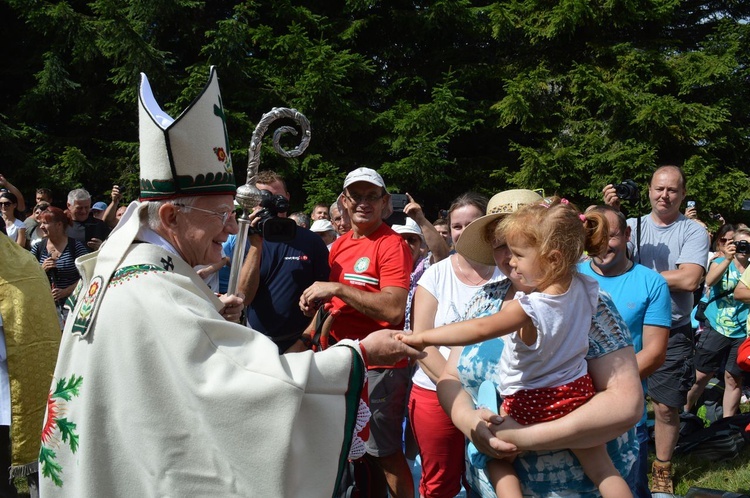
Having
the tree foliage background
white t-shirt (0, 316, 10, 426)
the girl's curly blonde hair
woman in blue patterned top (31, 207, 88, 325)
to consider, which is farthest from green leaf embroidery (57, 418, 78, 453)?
the tree foliage background

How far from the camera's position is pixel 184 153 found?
2.34 meters

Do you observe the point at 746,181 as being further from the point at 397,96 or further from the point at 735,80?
the point at 397,96

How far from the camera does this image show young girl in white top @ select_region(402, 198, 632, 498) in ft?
7.43

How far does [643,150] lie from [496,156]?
324 cm

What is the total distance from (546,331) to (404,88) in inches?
547

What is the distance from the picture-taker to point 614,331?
2.45 meters

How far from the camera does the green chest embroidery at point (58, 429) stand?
6.77 feet

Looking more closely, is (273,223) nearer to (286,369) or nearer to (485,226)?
(485,226)

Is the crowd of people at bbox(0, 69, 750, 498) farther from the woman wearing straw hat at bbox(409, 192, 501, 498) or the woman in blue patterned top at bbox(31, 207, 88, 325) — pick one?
the woman in blue patterned top at bbox(31, 207, 88, 325)

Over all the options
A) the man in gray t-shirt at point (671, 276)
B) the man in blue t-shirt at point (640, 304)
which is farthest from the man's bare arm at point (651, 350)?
the man in gray t-shirt at point (671, 276)

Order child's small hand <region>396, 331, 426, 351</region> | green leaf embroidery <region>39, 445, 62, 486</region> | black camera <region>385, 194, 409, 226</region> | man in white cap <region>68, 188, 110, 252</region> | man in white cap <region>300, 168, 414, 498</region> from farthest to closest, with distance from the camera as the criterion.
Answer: man in white cap <region>68, 188, 110, 252</region> < black camera <region>385, 194, 409, 226</region> < man in white cap <region>300, 168, 414, 498</region> < child's small hand <region>396, 331, 426, 351</region> < green leaf embroidery <region>39, 445, 62, 486</region>

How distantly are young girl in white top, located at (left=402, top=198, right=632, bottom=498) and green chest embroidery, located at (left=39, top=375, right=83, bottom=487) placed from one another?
1.18 metres

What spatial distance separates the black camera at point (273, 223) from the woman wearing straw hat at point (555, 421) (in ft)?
6.31

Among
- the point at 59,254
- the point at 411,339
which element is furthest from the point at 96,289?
the point at 59,254
